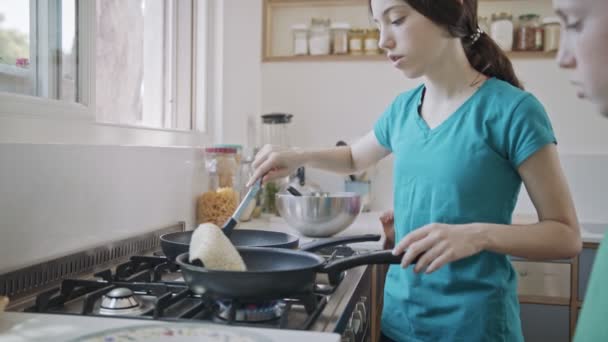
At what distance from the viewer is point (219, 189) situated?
1.82 metres

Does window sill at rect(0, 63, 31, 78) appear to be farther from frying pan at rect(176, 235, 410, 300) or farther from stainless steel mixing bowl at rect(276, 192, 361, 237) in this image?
stainless steel mixing bowl at rect(276, 192, 361, 237)

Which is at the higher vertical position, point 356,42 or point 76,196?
point 356,42

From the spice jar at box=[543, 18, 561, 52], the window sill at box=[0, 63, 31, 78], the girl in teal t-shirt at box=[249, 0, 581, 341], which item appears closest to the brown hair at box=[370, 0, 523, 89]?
the girl in teal t-shirt at box=[249, 0, 581, 341]

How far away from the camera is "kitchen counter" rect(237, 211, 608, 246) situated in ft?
5.59

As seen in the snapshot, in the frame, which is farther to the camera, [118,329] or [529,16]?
[529,16]

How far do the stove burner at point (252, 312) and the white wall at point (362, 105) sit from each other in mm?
1328

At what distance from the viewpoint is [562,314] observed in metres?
1.87

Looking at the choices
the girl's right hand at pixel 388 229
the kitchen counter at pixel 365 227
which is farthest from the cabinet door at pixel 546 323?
the girl's right hand at pixel 388 229

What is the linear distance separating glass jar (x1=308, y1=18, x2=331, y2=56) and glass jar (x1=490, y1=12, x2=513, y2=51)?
0.68 meters

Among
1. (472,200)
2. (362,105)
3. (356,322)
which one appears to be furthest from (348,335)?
(362,105)

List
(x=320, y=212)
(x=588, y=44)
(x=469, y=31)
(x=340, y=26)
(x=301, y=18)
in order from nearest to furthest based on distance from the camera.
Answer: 1. (x=588, y=44)
2. (x=469, y=31)
3. (x=320, y=212)
4. (x=340, y=26)
5. (x=301, y=18)

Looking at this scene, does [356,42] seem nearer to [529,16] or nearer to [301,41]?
[301,41]

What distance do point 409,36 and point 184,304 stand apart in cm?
64

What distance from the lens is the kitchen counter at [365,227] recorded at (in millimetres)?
1704
